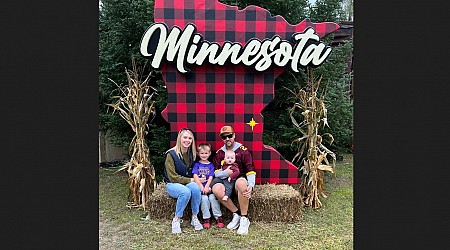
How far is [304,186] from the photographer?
565cm

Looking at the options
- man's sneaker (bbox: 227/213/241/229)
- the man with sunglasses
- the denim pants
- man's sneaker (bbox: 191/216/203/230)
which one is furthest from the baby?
man's sneaker (bbox: 191/216/203/230)

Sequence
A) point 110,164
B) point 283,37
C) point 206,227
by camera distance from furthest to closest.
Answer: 1. point 110,164
2. point 283,37
3. point 206,227

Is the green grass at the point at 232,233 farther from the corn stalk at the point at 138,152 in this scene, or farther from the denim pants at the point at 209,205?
the corn stalk at the point at 138,152

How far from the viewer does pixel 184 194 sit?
4641 millimetres

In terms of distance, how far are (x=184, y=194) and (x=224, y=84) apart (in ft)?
4.97

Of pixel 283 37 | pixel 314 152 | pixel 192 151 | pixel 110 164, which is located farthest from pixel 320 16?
pixel 110 164

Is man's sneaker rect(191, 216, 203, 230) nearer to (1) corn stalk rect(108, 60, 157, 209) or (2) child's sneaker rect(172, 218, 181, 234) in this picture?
(2) child's sneaker rect(172, 218, 181, 234)

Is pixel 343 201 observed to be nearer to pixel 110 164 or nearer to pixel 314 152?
pixel 314 152

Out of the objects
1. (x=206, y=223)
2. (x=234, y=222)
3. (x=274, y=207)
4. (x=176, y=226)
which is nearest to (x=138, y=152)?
(x=176, y=226)

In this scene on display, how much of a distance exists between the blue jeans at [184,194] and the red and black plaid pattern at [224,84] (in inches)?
31.4

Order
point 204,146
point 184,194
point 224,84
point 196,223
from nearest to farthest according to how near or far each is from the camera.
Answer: point 184,194
point 196,223
point 204,146
point 224,84

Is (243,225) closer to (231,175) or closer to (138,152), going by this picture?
(231,175)

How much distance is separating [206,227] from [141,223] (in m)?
0.80

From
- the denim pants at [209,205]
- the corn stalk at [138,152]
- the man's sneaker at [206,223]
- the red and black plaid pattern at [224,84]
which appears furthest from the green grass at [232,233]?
the red and black plaid pattern at [224,84]
